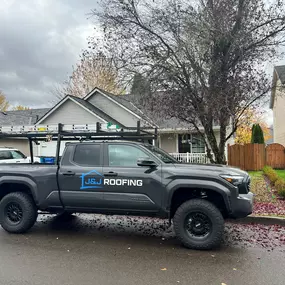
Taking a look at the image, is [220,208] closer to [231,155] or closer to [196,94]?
[196,94]

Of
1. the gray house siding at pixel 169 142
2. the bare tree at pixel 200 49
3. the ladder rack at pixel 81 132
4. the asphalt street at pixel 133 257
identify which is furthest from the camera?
the gray house siding at pixel 169 142

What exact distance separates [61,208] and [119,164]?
4.84 ft

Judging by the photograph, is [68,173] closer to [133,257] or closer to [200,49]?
[133,257]

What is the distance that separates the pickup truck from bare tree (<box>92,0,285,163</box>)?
9.84 feet

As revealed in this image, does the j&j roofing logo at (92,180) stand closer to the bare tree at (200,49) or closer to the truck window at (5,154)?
the bare tree at (200,49)

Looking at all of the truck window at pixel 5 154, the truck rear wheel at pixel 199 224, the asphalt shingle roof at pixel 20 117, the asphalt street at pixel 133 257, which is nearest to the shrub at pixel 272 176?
the asphalt street at pixel 133 257

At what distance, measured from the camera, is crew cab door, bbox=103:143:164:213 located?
5547mm

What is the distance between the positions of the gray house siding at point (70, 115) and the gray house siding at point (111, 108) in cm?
172

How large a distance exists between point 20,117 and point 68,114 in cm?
776

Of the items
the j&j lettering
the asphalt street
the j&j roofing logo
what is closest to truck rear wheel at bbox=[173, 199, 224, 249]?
the asphalt street

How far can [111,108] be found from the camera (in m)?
21.8

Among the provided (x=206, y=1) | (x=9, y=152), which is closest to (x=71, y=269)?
(x=206, y=1)

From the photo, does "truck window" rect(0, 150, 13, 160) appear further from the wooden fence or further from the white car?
the wooden fence

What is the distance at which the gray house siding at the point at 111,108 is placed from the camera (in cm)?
2105
